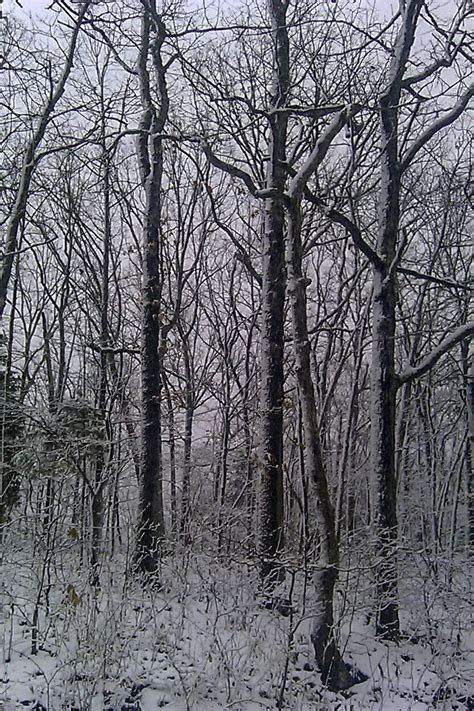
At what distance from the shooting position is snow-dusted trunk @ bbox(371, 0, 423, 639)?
294 inches

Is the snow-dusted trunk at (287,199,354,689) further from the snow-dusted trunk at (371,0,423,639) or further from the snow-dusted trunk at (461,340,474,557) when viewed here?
the snow-dusted trunk at (461,340,474,557)

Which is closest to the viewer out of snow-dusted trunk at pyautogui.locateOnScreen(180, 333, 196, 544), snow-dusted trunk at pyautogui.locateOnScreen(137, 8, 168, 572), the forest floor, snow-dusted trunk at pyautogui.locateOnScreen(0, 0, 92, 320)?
the forest floor

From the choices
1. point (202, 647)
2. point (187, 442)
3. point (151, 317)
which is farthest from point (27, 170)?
point (187, 442)

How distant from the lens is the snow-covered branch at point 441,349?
713 centimetres

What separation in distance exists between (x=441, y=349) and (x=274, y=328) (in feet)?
7.49

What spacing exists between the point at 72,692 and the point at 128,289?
12.9m

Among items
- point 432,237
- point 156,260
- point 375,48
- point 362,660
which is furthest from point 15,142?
point 362,660

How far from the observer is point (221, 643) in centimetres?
571

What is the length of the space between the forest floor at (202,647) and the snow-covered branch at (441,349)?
251cm

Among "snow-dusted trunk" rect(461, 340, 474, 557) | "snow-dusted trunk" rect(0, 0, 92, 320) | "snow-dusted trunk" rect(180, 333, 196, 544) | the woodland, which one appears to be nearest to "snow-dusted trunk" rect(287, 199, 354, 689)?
the woodland

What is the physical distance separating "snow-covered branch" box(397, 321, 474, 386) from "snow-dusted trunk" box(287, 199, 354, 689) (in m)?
2.04

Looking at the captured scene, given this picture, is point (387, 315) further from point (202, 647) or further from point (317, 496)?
point (202, 647)

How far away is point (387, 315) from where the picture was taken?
25.7ft

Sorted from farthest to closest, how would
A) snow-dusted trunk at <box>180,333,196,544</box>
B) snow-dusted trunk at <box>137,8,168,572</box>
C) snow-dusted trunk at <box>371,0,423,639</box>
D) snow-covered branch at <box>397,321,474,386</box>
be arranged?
snow-dusted trunk at <box>180,333,196,544</box> < snow-dusted trunk at <box>137,8,168,572</box> < snow-dusted trunk at <box>371,0,423,639</box> < snow-covered branch at <box>397,321,474,386</box>
